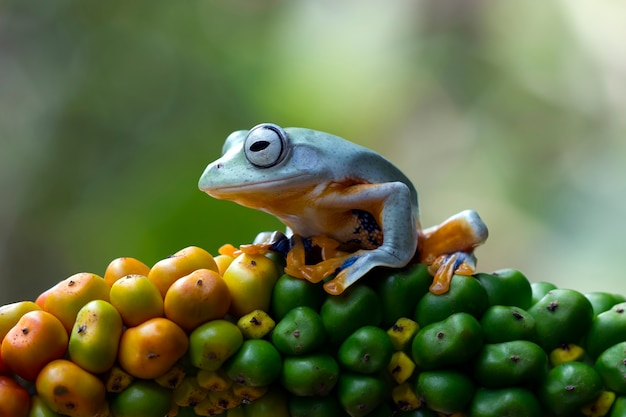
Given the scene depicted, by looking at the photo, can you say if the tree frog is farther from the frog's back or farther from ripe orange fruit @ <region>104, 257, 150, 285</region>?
ripe orange fruit @ <region>104, 257, 150, 285</region>

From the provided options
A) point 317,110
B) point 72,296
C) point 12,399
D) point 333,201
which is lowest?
point 12,399

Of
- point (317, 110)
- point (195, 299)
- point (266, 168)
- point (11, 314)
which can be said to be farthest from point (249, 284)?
point (317, 110)

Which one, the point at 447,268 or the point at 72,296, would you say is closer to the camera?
the point at 72,296

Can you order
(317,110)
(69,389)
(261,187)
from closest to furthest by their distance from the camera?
1. (69,389)
2. (261,187)
3. (317,110)

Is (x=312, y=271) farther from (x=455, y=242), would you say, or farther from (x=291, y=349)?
(x=455, y=242)

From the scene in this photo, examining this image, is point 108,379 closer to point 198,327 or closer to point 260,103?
point 198,327

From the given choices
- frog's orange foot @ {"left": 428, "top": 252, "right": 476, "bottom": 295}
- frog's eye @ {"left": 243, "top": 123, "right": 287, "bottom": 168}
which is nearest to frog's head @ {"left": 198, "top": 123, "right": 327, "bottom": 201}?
frog's eye @ {"left": 243, "top": 123, "right": 287, "bottom": 168}

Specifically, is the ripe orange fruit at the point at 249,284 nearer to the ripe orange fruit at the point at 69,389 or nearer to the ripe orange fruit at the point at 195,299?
the ripe orange fruit at the point at 195,299
